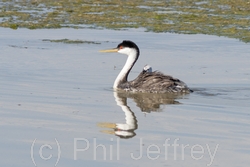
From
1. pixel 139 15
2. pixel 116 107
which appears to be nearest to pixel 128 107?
pixel 116 107

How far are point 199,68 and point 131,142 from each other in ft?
21.0

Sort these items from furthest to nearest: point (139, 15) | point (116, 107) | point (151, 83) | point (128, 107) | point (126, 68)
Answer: point (139, 15) < point (126, 68) < point (151, 83) < point (128, 107) < point (116, 107)

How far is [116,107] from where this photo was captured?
1177 centimetres

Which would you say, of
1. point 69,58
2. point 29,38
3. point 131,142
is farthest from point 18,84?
point 29,38

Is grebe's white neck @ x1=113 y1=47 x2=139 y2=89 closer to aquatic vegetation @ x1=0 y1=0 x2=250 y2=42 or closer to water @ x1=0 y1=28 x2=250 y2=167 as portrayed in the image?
water @ x1=0 y1=28 x2=250 y2=167

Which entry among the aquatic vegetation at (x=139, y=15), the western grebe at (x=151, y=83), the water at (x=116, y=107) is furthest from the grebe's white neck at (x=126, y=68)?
the aquatic vegetation at (x=139, y=15)

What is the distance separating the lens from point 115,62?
16.2 m

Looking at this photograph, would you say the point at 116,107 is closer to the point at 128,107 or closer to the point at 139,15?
the point at 128,107

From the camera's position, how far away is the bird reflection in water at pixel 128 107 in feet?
32.6

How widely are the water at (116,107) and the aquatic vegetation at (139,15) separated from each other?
181cm

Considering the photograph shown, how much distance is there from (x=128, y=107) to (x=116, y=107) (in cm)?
24

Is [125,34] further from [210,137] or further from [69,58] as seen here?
[210,137]

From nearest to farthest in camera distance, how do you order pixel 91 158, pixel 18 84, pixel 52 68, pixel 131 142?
pixel 91 158 → pixel 131 142 → pixel 18 84 → pixel 52 68

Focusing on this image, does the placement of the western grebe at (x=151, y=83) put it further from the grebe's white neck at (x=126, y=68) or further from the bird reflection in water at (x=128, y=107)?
the bird reflection in water at (x=128, y=107)
